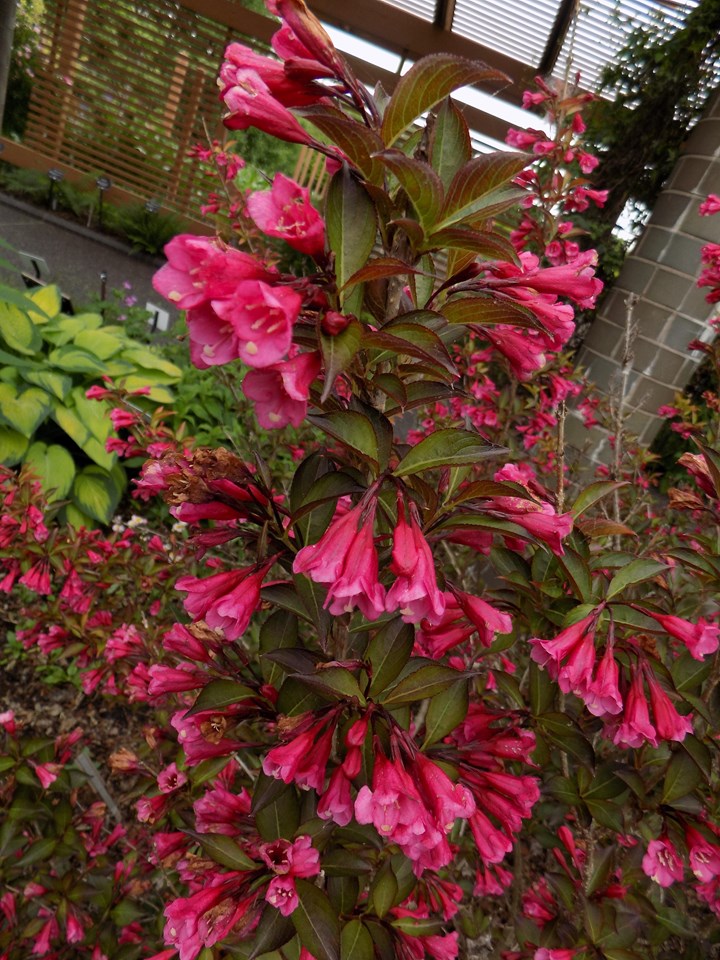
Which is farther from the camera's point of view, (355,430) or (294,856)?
(294,856)

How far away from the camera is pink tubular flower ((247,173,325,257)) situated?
1.81 feet

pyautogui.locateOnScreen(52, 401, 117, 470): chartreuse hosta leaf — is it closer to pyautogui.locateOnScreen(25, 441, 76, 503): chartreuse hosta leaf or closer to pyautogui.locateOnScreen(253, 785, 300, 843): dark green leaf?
pyautogui.locateOnScreen(25, 441, 76, 503): chartreuse hosta leaf

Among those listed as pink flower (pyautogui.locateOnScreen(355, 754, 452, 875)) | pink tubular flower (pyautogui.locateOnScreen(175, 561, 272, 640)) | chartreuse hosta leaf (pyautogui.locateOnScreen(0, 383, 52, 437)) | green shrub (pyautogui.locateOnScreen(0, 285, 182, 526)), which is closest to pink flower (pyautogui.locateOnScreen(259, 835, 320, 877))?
pink flower (pyautogui.locateOnScreen(355, 754, 452, 875))

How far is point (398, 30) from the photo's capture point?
21.7 ft

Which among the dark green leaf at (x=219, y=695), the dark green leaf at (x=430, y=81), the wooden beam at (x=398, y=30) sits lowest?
the dark green leaf at (x=219, y=695)

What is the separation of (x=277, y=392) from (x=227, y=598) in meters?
0.27

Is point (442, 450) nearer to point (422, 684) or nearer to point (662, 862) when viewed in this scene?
point (422, 684)

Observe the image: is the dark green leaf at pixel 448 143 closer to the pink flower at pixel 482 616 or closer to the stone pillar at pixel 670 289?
the pink flower at pixel 482 616

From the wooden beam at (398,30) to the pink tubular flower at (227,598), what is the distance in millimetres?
7234

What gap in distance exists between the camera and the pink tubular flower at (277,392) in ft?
1.82

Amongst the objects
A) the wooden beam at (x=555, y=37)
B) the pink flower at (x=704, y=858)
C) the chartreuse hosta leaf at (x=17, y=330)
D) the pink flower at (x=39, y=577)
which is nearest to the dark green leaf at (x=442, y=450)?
the pink flower at (x=704, y=858)

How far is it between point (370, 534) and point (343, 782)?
0.32 meters

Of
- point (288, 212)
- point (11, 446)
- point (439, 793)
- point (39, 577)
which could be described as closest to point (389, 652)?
point (439, 793)

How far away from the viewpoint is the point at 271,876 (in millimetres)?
752
